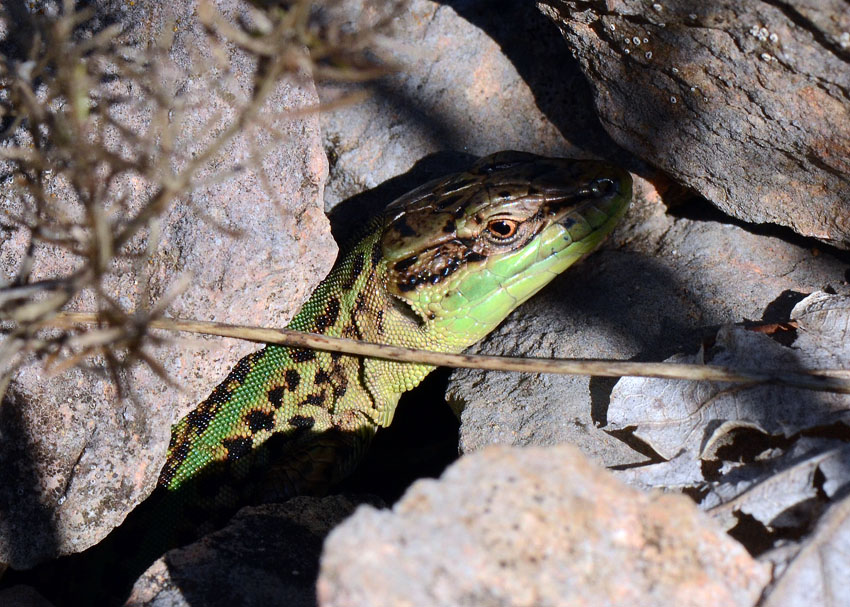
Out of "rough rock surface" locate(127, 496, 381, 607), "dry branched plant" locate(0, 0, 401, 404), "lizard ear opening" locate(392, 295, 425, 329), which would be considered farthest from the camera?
"lizard ear opening" locate(392, 295, 425, 329)

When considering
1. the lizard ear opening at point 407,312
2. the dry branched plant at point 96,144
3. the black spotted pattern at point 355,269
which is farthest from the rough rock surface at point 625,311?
the dry branched plant at point 96,144

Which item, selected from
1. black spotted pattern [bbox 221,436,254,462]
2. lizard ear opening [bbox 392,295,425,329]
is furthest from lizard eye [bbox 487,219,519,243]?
black spotted pattern [bbox 221,436,254,462]

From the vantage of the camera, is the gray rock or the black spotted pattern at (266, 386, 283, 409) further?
the black spotted pattern at (266, 386, 283, 409)

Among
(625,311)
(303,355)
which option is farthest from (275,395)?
(625,311)

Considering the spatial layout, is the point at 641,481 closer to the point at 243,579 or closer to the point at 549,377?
the point at 549,377

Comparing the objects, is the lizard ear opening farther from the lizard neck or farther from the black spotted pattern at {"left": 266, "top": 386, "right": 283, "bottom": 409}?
the black spotted pattern at {"left": 266, "top": 386, "right": 283, "bottom": 409}

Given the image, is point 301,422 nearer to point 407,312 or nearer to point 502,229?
point 407,312

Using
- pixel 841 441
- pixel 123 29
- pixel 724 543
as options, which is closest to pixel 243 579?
pixel 724 543
